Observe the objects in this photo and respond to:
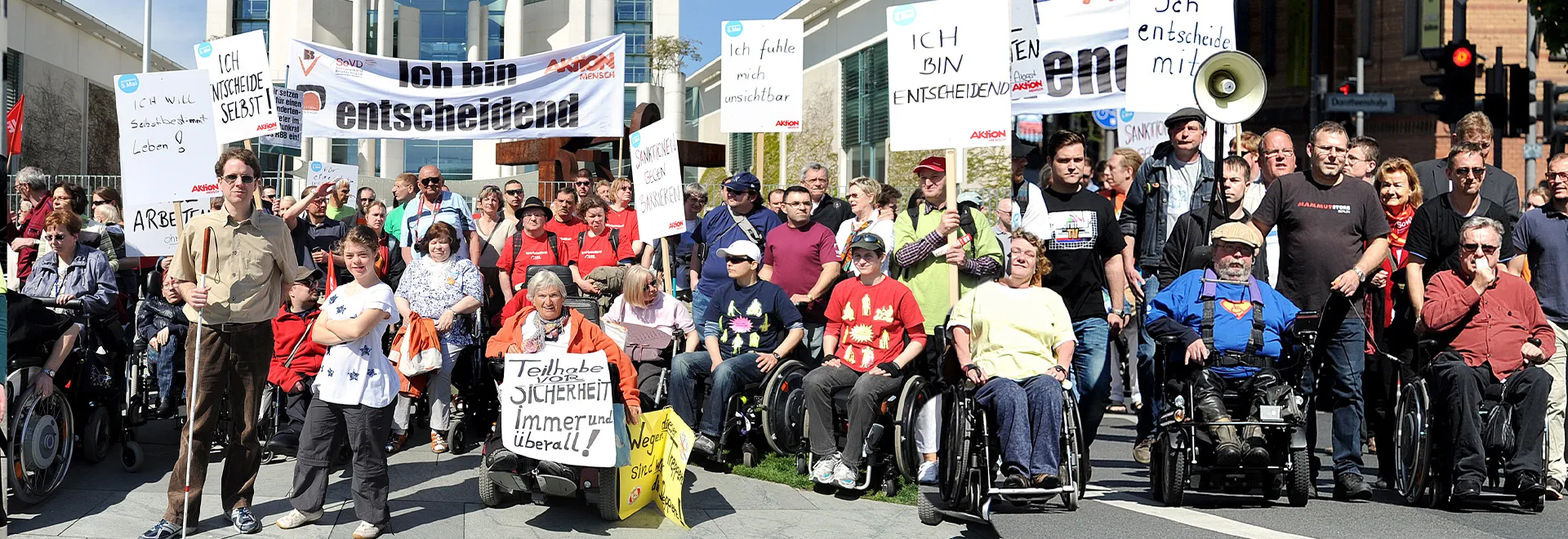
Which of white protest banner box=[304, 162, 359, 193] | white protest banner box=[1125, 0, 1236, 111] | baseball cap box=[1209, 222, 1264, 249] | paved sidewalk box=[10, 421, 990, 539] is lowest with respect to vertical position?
paved sidewalk box=[10, 421, 990, 539]

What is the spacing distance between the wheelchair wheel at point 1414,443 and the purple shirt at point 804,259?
3741 millimetres

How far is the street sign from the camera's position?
2052 centimetres

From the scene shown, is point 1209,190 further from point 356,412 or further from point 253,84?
point 253,84

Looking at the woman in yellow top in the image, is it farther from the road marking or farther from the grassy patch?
the grassy patch

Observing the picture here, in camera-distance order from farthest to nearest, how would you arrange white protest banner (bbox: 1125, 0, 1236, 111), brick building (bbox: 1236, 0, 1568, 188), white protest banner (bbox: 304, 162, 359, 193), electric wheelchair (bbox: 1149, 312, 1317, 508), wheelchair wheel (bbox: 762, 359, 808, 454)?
brick building (bbox: 1236, 0, 1568, 188)
white protest banner (bbox: 304, 162, 359, 193)
white protest banner (bbox: 1125, 0, 1236, 111)
wheelchair wheel (bbox: 762, 359, 808, 454)
electric wheelchair (bbox: 1149, 312, 1317, 508)

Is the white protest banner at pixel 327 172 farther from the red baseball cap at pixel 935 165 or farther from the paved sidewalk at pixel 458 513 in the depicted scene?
the red baseball cap at pixel 935 165

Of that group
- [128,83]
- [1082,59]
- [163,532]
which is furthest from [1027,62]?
[163,532]

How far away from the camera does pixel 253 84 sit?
459 inches

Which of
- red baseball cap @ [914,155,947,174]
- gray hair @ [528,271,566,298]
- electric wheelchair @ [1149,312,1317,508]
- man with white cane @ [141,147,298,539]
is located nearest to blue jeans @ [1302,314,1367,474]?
electric wheelchair @ [1149,312,1317,508]

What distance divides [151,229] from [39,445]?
6.34 ft

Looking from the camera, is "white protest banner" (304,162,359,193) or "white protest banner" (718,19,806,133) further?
"white protest banner" (304,162,359,193)

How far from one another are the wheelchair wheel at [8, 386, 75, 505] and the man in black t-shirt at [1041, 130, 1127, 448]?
18.1ft

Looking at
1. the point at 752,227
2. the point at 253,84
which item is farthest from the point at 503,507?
the point at 253,84

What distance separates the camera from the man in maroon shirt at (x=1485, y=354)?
7711mm
